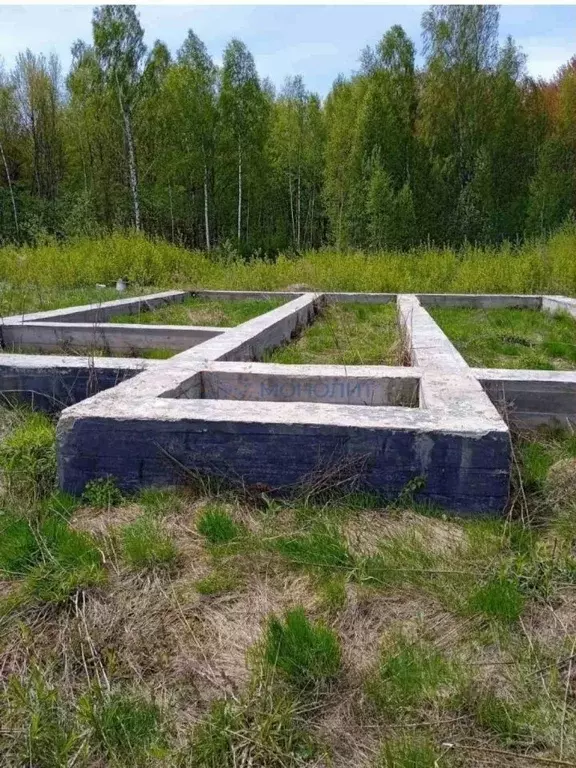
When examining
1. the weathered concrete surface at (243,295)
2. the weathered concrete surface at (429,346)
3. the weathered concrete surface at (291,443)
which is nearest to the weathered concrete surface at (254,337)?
the weathered concrete surface at (291,443)

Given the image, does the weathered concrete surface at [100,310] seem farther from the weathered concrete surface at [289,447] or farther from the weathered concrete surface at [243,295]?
the weathered concrete surface at [289,447]

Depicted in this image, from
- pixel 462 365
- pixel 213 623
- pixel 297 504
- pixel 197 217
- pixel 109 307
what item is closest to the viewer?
pixel 213 623

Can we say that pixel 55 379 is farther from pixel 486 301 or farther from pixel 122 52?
pixel 122 52

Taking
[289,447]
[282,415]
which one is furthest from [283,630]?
[282,415]

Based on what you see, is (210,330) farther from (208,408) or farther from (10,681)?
(10,681)

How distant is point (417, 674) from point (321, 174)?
32.2 m

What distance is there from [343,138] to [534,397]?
87.3 feet

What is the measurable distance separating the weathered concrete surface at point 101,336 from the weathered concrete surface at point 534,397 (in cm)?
289

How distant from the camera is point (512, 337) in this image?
261 inches

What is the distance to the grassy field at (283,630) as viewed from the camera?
1.51 meters

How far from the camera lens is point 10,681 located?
5.46 ft

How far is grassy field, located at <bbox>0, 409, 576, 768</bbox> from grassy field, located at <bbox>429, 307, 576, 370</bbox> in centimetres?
283

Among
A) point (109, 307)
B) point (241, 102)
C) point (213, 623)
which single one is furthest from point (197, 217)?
point (213, 623)

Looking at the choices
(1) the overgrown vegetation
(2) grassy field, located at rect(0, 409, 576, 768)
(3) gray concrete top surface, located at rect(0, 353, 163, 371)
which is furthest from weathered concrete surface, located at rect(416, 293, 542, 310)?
(2) grassy field, located at rect(0, 409, 576, 768)
